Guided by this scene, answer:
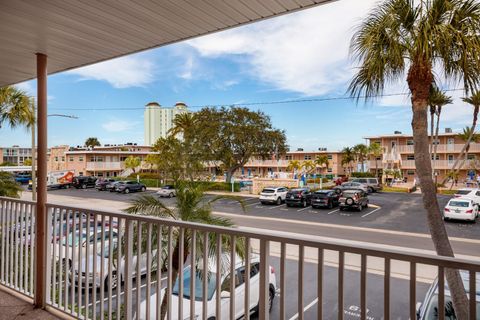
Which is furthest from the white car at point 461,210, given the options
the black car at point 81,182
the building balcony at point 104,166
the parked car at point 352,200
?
the building balcony at point 104,166

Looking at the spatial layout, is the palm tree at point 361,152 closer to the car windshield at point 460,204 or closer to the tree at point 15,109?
the car windshield at point 460,204

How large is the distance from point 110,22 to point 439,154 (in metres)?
25.1

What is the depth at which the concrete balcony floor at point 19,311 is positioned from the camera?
2363mm

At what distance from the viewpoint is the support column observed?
251 centimetres

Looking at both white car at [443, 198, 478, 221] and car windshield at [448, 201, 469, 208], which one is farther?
car windshield at [448, 201, 469, 208]

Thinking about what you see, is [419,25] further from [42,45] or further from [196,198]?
[42,45]

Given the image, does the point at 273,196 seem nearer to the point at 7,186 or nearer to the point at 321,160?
the point at 7,186

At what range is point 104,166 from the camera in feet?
124

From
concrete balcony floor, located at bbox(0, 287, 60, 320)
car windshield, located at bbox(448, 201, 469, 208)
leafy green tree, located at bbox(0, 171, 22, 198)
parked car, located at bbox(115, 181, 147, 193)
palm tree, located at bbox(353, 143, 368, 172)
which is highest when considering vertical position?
palm tree, located at bbox(353, 143, 368, 172)

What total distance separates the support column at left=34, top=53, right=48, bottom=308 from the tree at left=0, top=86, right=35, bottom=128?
6.97 meters

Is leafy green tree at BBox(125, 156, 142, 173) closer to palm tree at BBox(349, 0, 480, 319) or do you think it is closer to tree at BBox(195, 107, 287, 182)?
tree at BBox(195, 107, 287, 182)

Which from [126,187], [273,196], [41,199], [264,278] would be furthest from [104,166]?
[264,278]

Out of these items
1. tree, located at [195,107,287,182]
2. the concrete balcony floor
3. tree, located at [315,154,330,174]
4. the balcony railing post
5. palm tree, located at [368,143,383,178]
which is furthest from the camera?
tree, located at [315,154,330,174]

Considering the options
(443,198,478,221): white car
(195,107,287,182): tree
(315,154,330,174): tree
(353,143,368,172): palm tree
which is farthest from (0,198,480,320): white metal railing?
(353,143,368,172): palm tree
